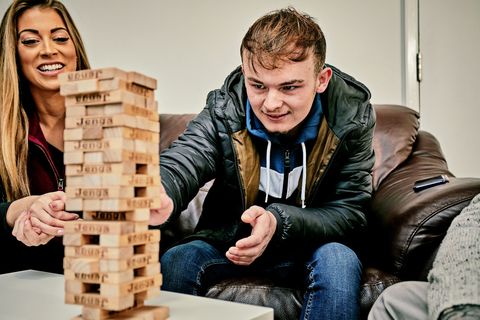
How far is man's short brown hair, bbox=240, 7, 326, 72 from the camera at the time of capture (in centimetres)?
137

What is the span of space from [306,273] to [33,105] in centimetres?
106

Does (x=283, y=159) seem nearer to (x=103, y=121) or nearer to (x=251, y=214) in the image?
(x=251, y=214)

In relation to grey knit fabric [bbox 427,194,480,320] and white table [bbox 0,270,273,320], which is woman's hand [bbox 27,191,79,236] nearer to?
white table [bbox 0,270,273,320]

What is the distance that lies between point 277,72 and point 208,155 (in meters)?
0.32

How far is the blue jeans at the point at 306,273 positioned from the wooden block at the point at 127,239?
1.63 ft

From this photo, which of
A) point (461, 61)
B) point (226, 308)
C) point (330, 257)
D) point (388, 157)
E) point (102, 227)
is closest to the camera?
point (102, 227)

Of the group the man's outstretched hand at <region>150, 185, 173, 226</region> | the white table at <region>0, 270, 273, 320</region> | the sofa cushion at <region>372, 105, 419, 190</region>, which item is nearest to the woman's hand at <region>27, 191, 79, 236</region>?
the white table at <region>0, 270, 273, 320</region>

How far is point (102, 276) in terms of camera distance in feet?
2.54

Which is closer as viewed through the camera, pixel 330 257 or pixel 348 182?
pixel 330 257

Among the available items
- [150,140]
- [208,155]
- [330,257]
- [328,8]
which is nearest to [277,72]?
[208,155]

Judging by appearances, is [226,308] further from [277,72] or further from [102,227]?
[277,72]

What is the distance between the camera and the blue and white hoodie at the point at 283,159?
58.4 inches

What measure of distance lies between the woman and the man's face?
0.65 m

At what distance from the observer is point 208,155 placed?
151cm
